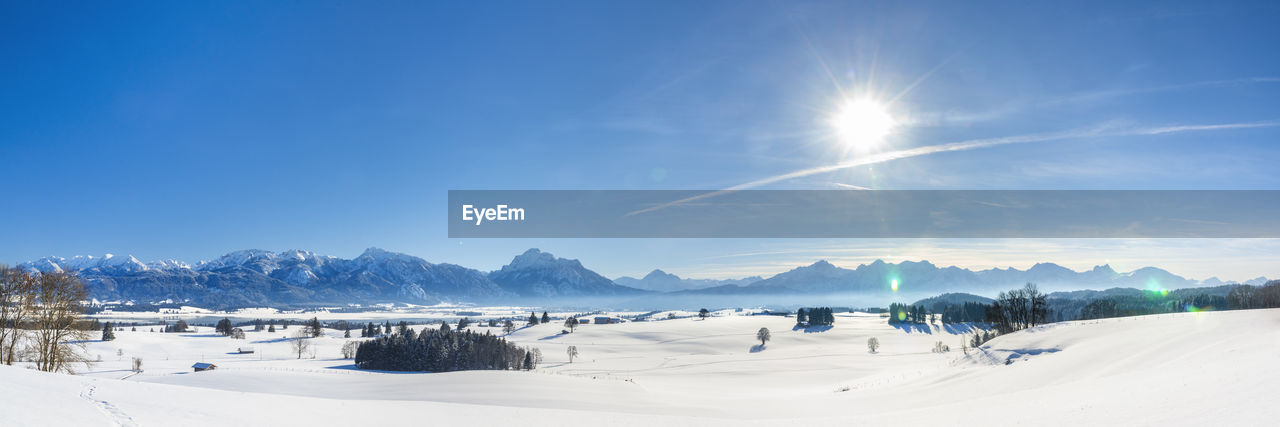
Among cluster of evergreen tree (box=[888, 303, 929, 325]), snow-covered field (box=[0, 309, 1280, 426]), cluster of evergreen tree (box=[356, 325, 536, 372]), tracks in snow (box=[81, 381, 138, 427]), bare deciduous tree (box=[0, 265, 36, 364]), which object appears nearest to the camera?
tracks in snow (box=[81, 381, 138, 427])

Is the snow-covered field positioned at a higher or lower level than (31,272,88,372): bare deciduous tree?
lower

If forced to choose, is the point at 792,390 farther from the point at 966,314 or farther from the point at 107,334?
the point at 107,334

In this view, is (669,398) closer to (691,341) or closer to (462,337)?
(462,337)

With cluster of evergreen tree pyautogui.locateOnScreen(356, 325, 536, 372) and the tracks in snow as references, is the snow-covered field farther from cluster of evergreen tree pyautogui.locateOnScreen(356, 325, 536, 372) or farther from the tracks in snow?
cluster of evergreen tree pyautogui.locateOnScreen(356, 325, 536, 372)

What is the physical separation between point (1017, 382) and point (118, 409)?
49704 millimetres

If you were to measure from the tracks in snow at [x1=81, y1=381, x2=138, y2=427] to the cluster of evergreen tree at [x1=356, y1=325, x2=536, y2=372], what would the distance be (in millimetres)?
70563

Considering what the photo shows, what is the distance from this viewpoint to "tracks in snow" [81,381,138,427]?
55.4ft

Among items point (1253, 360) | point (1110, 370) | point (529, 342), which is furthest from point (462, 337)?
point (1253, 360)

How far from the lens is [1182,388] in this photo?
74.9 feet

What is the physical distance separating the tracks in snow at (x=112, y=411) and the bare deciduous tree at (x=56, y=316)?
2067 centimetres

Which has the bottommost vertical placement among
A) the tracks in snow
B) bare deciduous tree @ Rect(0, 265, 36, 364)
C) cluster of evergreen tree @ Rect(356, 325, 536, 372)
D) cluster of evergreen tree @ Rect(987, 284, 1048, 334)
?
cluster of evergreen tree @ Rect(356, 325, 536, 372)

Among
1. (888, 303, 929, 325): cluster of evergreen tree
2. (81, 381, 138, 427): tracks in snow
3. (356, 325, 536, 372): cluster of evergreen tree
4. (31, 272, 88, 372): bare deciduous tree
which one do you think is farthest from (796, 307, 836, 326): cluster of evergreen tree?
(81, 381, 138, 427): tracks in snow

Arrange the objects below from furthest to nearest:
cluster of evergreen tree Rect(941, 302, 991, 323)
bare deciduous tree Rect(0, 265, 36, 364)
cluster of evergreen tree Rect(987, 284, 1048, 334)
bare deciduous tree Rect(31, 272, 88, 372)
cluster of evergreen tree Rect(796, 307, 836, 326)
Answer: cluster of evergreen tree Rect(941, 302, 991, 323) → cluster of evergreen tree Rect(796, 307, 836, 326) → cluster of evergreen tree Rect(987, 284, 1048, 334) → bare deciduous tree Rect(31, 272, 88, 372) → bare deciduous tree Rect(0, 265, 36, 364)

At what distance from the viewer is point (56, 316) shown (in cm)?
3425
